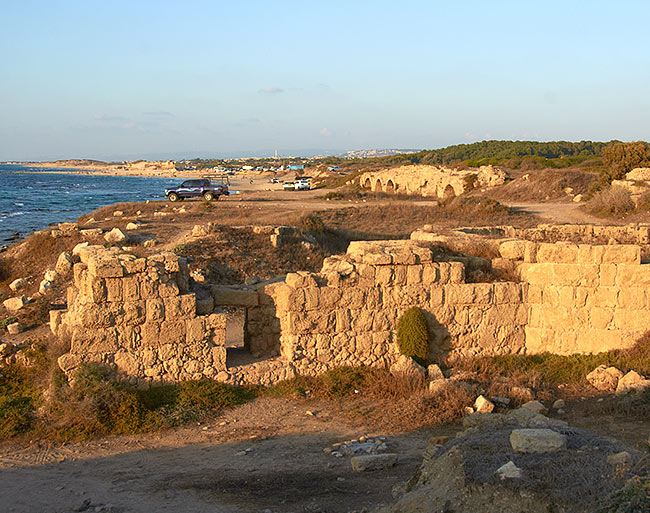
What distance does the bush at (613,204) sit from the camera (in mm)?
27297

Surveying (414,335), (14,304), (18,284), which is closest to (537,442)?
(414,335)

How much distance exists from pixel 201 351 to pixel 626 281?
773cm

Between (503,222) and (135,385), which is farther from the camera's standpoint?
(503,222)

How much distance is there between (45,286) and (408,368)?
39.5 feet

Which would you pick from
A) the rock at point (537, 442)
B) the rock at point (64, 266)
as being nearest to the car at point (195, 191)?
the rock at point (64, 266)

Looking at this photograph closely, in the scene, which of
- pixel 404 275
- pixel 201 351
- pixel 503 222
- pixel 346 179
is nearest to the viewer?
pixel 201 351

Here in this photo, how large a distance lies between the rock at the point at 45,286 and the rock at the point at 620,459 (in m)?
15.9

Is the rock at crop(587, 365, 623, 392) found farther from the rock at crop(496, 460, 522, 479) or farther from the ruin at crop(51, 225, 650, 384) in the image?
the rock at crop(496, 460, 522, 479)

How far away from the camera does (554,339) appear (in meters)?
10.8

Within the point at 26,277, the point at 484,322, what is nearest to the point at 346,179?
the point at 26,277

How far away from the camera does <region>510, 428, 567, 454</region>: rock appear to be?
5.27 meters

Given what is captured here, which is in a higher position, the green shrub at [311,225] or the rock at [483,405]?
the green shrub at [311,225]

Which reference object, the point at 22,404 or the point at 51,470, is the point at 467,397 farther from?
the point at 22,404

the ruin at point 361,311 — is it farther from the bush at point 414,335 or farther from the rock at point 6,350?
the rock at point 6,350
